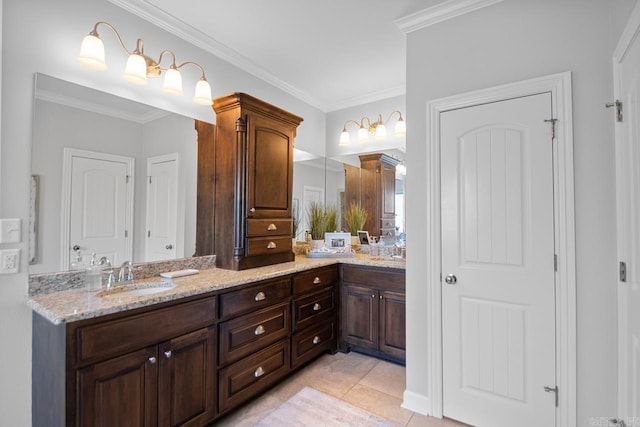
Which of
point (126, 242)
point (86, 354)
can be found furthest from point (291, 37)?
point (86, 354)

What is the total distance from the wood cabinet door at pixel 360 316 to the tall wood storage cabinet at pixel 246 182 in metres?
0.76

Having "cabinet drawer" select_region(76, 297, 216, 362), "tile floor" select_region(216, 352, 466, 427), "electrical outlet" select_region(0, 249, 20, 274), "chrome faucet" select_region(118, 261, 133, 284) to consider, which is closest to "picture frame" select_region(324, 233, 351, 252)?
"tile floor" select_region(216, 352, 466, 427)

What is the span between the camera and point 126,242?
2039 mm

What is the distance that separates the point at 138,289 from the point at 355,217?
7.48 ft

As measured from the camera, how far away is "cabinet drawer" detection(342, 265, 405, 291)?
104 inches

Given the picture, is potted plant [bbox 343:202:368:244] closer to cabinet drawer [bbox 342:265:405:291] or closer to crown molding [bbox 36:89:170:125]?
cabinet drawer [bbox 342:265:405:291]

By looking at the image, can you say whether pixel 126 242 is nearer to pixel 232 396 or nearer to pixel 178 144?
pixel 178 144

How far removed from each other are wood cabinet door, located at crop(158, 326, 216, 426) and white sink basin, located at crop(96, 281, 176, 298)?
0.35m

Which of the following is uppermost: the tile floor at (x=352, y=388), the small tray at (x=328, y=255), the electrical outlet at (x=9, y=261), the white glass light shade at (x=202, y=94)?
the white glass light shade at (x=202, y=94)

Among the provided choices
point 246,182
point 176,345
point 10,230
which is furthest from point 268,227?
point 10,230

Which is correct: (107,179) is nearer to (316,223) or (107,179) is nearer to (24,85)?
(24,85)

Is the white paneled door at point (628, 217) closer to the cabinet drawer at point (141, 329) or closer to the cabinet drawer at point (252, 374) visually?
the cabinet drawer at point (252, 374)

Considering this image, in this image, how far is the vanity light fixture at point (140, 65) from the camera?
175cm

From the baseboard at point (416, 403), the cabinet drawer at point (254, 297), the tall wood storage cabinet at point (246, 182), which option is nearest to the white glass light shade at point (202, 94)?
the tall wood storage cabinet at point (246, 182)
